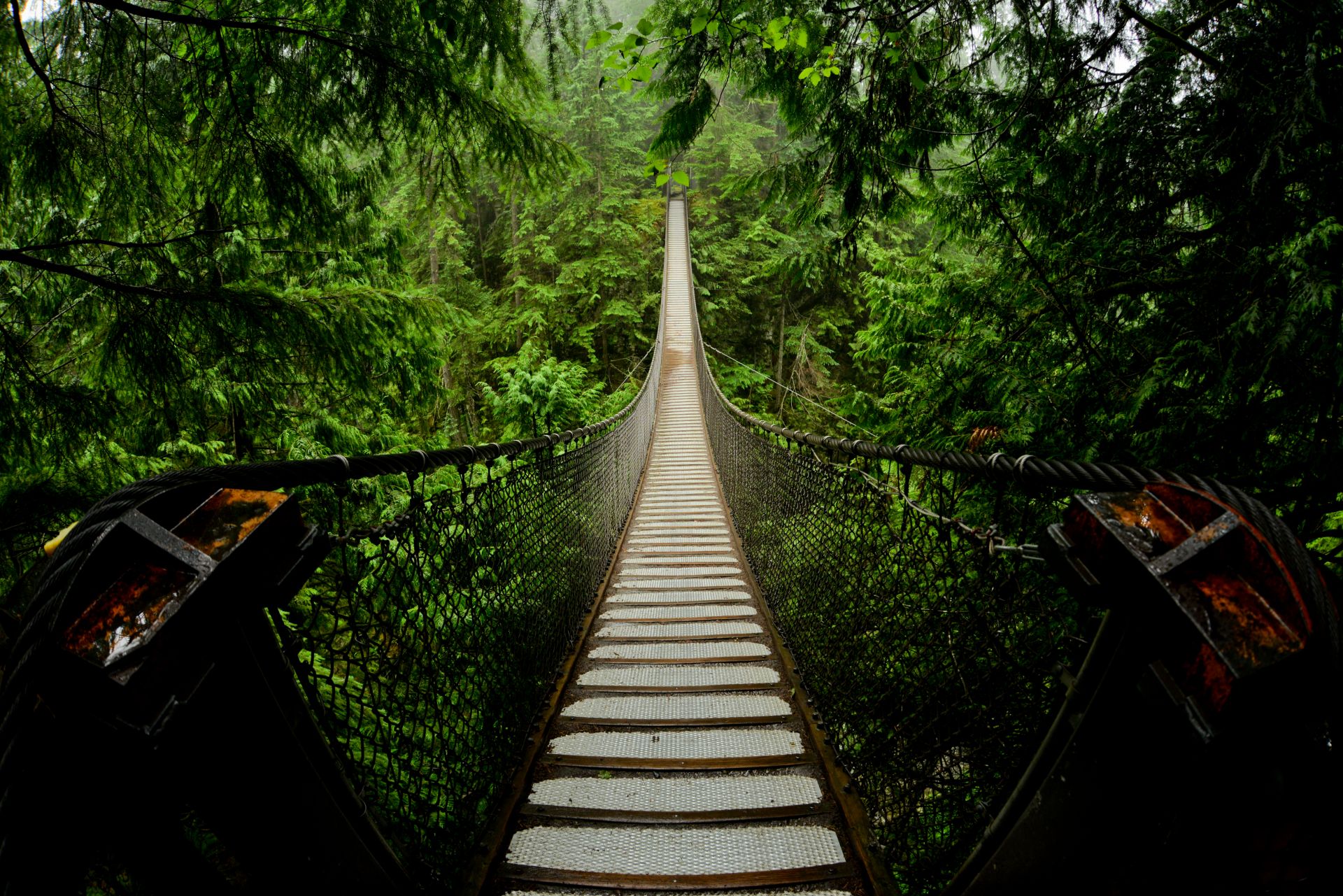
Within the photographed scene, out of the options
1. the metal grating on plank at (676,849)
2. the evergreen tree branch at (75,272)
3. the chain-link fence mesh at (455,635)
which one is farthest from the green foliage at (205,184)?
the metal grating on plank at (676,849)

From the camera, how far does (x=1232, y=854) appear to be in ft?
1.54

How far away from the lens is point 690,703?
5.78ft

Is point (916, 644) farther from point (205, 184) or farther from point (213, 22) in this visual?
point (205, 184)

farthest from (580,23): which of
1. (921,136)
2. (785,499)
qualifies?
(785,499)

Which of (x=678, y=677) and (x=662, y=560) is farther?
(x=662, y=560)

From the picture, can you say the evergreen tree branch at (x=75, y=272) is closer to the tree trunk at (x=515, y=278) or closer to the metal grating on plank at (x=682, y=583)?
the metal grating on plank at (x=682, y=583)

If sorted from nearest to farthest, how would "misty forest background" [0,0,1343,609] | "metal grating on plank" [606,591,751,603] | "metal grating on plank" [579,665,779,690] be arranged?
"misty forest background" [0,0,1343,609] → "metal grating on plank" [579,665,779,690] → "metal grating on plank" [606,591,751,603]

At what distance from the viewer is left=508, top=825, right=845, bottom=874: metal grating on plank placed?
46.9 inches

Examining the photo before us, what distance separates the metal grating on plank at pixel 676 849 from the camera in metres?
1.19

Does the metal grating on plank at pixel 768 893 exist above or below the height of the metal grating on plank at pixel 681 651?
above

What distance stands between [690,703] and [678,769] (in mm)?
292

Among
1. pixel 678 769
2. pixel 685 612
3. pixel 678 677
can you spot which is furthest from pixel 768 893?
pixel 685 612

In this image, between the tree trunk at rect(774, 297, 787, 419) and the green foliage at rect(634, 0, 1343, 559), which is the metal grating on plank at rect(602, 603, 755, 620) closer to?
the green foliage at rect(634, 0, 1343, 559)

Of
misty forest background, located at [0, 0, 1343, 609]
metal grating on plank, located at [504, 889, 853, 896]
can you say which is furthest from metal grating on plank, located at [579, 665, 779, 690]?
misty forest background, located at [0, 0, 1343, 609]
